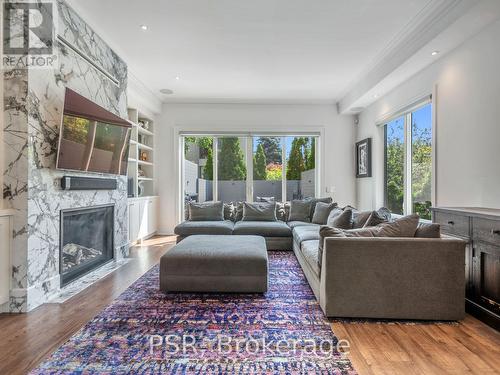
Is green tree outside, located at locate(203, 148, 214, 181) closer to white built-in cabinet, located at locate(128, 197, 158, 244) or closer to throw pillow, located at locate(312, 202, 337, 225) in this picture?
white built-in cabinet, located at locate(128, 197, 158, 244)

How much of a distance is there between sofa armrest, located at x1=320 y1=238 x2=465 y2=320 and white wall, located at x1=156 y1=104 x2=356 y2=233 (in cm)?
419

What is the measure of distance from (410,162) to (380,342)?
3.34 meters

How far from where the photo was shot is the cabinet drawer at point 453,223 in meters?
2.59

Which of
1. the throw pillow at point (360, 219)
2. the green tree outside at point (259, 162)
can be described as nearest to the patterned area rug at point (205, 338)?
the throw pillow at point (360, 219)

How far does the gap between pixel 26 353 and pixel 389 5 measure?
4.21 m

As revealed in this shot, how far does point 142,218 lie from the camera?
551 centimetres

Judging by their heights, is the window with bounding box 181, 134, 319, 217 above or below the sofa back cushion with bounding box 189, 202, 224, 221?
above

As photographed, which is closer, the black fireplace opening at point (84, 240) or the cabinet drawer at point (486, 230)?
the cabinet drawer at point (486, 230)

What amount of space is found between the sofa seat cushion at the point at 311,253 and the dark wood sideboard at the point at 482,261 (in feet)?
4.18

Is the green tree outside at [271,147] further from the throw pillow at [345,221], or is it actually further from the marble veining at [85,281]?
the marble veining at [85,281]

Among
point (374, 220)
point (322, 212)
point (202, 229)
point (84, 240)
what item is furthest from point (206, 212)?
point (374, 220)

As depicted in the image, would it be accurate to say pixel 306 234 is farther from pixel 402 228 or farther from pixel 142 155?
pixel 142 155

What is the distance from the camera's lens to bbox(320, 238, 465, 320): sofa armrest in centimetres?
233

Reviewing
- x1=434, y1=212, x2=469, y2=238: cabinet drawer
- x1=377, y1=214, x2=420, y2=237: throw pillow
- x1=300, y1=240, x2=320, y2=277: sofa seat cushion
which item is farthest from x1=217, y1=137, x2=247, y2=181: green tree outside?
x1=377, y1=214, x2=420, y2=237: throw pillow
